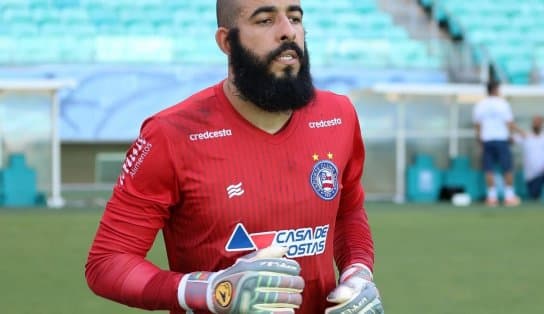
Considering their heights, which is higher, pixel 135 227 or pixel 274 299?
pixel 135 227

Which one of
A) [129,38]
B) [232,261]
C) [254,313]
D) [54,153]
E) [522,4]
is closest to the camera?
[254,313]

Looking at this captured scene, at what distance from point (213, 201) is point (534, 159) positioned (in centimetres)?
1573

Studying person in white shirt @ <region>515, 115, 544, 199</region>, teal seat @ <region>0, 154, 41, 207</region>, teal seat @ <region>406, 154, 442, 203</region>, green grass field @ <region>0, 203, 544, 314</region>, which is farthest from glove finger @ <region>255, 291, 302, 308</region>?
person in white shirt @ <region>515, 115, 544, 199</region>

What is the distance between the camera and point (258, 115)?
3.54 meters

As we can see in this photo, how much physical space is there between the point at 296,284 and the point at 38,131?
15933mm

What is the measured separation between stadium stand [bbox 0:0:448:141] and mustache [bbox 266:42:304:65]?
15.3 m

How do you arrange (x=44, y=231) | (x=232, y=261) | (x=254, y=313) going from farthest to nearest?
1. (x=44, y=231)
2. (x=232, y=261)
3. (x=254, y=313)

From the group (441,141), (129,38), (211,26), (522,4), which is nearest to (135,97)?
(129,38)

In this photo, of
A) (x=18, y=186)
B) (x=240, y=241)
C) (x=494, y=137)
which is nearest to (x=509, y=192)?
(x=494, y=137)

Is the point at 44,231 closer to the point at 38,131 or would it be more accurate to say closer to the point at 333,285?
the point at 38,131

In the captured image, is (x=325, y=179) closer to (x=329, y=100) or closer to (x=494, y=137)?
(x=329, y=100)

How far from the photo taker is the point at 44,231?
1303 centimetres

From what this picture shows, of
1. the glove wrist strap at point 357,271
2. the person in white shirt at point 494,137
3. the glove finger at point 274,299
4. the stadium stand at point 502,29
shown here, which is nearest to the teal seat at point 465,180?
the person in white shirt at point 494,137

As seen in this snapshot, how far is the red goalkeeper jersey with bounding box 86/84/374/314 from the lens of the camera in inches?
132
